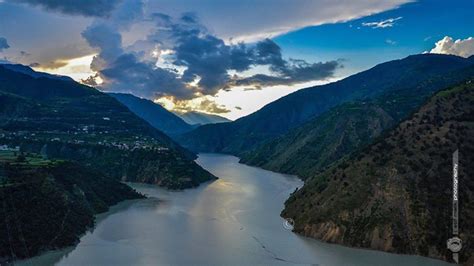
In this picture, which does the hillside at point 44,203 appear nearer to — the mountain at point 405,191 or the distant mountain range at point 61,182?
the distant mountain range at point 61,182

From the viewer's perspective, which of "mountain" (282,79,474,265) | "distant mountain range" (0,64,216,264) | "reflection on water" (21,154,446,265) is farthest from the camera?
"distant mountain range" (0,64,216,264)

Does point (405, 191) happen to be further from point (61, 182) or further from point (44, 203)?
point (61, 182)

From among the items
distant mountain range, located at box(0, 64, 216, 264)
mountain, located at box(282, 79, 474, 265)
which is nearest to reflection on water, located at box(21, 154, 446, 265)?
mountain, located at box(282, 79, 474, 265)

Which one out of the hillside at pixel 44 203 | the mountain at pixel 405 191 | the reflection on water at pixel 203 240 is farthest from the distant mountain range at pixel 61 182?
the mountain at pixel 405 191

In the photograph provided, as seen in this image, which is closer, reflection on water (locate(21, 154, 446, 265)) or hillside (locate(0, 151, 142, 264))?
reflection on water (locate(21, 154, 446, 265))

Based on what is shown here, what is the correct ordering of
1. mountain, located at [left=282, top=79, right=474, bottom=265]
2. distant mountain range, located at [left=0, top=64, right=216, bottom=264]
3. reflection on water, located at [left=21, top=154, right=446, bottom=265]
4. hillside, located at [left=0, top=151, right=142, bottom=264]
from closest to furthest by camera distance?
reflection on water, located at [left=21, top=154, right=446, bottom=265] → hillside, located at [left=0, top=151, right=142, bottom=264] → mountain, located at [left=282, top=79, right=474, bottom=265] → distant mountain range, located at [left=0, top=64, right=216, bottom=264]

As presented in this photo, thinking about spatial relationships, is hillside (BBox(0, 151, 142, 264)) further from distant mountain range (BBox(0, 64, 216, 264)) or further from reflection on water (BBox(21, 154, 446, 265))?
reflection on water (BBox(21, 154, 446, 265))

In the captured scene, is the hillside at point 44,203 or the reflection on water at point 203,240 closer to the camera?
the reflection on water at point 203,240
